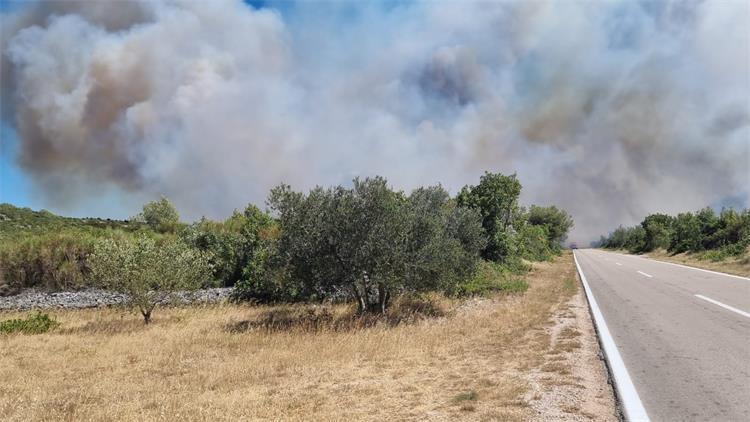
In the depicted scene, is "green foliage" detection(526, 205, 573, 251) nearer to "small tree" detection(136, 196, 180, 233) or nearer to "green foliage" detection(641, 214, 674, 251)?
"green foliage" detection(641, 214, 674, 251)

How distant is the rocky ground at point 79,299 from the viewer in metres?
24.0

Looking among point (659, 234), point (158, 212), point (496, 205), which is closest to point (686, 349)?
point (496, 205)

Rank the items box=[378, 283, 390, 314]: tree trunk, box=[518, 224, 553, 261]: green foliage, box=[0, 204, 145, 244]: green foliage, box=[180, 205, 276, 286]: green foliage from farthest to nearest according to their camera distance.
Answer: box=[0, 204, 145, 244]: green foliage < box=[518, 224, 553, 261]: green foliage < box=[180, 205, 276, 286]: green foliage < box=[378, 283, 390, 314]: tree trunk

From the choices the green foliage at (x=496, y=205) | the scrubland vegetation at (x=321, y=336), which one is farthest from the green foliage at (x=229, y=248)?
the green foliage at (x=496, y=205)

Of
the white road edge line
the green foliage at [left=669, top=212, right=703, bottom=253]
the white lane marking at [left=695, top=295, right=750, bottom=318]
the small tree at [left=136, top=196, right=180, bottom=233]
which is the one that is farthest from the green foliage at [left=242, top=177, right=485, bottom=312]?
the small tree at [left=136, top=196, right=180, bottom=233]

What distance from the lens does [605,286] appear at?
63.2ft

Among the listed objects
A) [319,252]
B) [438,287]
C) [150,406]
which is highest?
[319,252]

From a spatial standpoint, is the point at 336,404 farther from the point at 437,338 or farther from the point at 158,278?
the point at 158,278

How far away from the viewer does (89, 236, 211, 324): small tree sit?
17.0m

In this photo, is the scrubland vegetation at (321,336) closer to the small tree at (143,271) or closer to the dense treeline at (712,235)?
the small tree at (143,271)

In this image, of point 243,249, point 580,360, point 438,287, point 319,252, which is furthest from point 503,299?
point 243,249

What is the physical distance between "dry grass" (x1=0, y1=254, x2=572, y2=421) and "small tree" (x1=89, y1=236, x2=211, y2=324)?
198cm

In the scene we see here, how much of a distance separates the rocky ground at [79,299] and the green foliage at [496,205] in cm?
1868

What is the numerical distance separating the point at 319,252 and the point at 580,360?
868cm
